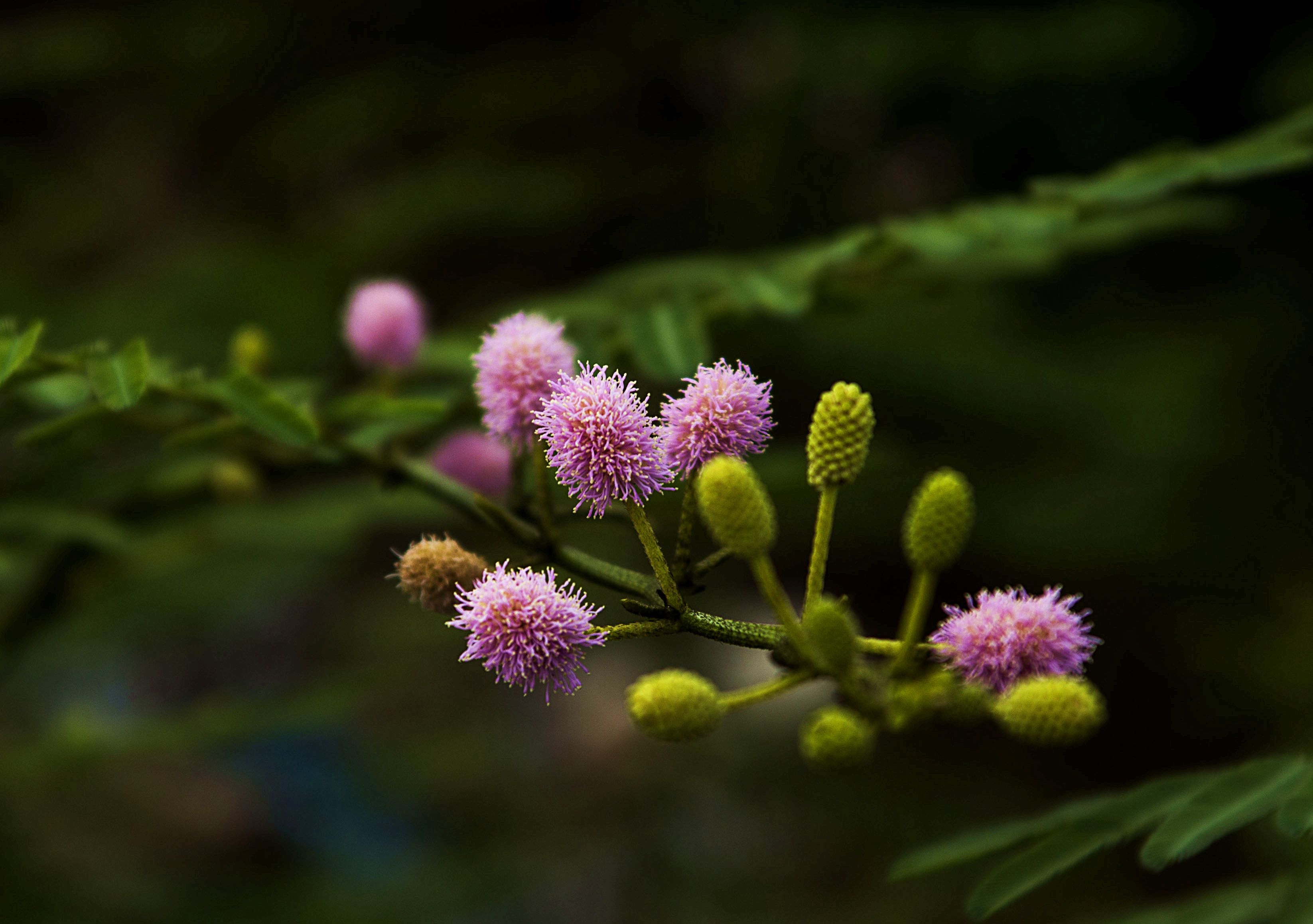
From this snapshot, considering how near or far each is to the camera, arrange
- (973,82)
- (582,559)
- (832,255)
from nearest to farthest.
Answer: (582,559) → (832,255) → (973,82)

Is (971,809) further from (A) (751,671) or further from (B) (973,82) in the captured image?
(B) (973,82)

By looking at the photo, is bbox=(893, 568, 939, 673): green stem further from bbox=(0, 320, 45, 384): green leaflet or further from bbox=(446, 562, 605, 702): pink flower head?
bbox=(0, 320, 45, 384): green leaflet

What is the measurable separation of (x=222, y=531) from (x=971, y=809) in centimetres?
299

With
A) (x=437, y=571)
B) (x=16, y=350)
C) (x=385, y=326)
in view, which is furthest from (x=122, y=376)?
(x=437, y=571)

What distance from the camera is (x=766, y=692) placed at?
1.01 metres

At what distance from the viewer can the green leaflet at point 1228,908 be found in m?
1.44

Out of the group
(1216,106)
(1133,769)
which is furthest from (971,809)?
(1216,106)

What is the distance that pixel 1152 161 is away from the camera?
6.10 ft

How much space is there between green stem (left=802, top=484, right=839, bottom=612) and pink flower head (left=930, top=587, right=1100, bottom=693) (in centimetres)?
12

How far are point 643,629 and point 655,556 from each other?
66mm

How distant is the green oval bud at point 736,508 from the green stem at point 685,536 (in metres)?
0.13

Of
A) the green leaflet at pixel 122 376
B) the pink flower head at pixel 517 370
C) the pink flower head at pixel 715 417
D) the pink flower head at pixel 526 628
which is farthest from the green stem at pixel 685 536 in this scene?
the green leaflet at pixel 122 376

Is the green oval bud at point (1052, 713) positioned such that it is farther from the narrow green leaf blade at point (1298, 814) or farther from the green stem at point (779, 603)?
the narrow green leaf blade at point (1298, 814)

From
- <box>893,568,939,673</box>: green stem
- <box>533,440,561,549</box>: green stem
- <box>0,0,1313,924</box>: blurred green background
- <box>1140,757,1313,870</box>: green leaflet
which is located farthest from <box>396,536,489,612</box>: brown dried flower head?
<box>0,0,1313,924</box>: blurred green background
